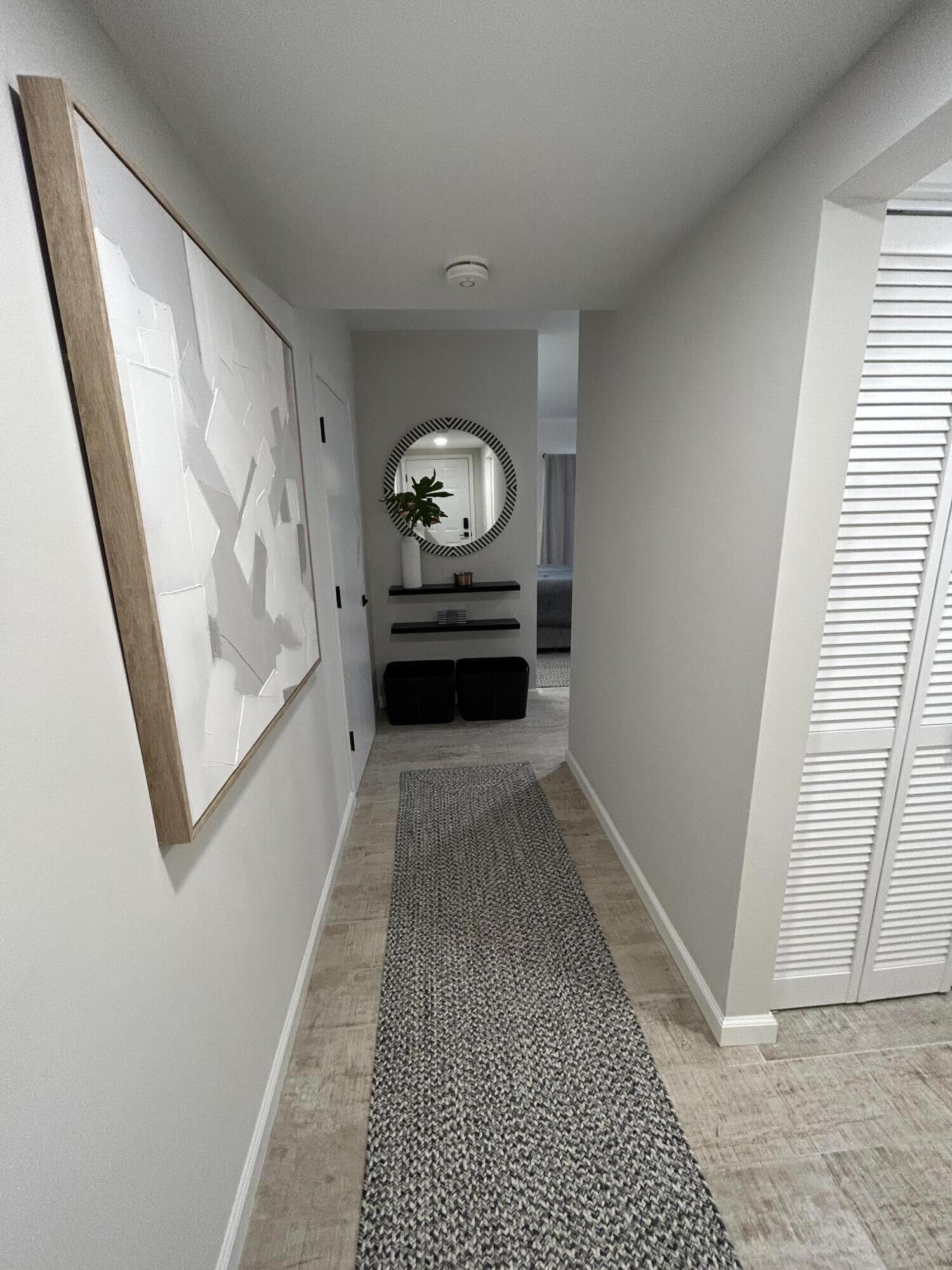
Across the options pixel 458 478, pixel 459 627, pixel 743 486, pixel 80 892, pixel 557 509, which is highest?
pixel 458 478

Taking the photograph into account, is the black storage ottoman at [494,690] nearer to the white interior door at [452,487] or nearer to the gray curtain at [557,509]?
the white interior door at [452,487]

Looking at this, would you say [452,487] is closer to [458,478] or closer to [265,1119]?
[458,478]

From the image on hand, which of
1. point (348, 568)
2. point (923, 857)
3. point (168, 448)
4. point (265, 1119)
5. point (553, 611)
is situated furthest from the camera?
point (553, 611)

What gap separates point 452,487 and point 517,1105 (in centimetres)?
339

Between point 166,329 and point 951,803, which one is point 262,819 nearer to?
point 166,329

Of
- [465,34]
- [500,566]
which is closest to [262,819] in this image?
[465,34]

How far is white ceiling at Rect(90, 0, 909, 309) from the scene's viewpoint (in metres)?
0.83

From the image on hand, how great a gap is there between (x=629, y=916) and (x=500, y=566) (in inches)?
103

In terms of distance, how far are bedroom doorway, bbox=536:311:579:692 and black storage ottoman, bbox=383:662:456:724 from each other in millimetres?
897

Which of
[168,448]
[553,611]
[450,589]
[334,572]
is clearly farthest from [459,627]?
[168,448]

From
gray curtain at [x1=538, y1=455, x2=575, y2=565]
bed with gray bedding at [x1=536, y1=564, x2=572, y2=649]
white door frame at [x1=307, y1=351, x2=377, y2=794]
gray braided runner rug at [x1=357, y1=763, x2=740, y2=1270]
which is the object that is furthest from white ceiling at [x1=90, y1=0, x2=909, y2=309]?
gray curtain at [x1=538, y1=455, x2=575, y2=565]

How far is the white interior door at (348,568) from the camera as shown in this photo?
8.33 feet

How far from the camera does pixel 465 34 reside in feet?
2.80

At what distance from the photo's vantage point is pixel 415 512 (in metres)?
3.77
